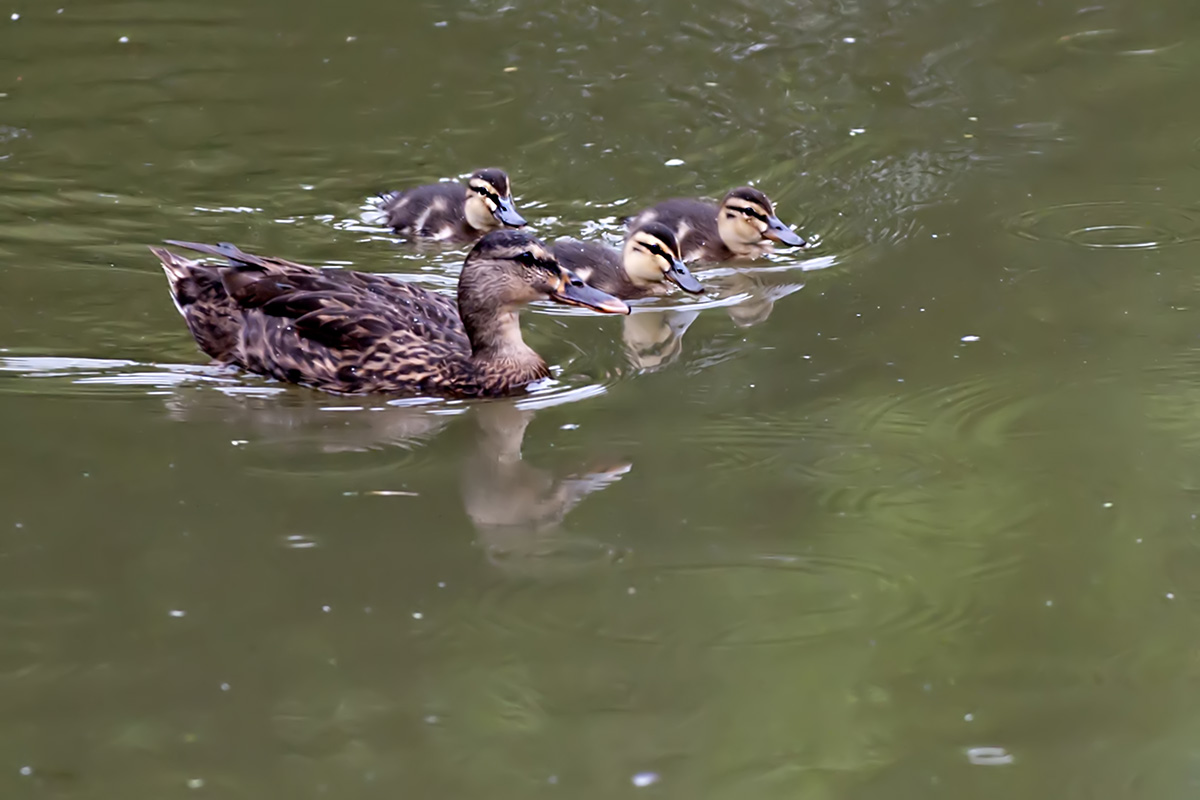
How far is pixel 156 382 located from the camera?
14.8ft

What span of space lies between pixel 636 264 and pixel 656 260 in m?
0.10

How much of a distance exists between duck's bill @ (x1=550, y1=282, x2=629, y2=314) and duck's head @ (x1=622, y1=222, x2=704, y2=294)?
0.89 meters

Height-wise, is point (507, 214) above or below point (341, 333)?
below

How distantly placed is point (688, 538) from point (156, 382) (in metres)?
1.84

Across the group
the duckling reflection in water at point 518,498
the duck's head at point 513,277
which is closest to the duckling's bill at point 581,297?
the duck's head at point 513,277

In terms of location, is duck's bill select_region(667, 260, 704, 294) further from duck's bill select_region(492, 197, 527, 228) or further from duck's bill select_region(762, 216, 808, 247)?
duck's bill select_region(492, 197, 527, 228)

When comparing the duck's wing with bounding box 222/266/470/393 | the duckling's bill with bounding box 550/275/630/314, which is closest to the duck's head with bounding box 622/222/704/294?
the duckling's bill with bounding box 550/275/630/314

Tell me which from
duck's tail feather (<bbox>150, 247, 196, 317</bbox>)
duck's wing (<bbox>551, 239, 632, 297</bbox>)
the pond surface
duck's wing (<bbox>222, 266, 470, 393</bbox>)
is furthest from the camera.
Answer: duck's wing (<bbox>551, 239, 632, 297</bbox>)

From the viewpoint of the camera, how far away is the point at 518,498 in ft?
12.2

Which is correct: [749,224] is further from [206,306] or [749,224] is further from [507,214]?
[206,306]

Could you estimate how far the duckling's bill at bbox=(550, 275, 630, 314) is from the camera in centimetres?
466

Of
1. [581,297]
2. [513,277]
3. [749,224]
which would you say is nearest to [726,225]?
[749,224]

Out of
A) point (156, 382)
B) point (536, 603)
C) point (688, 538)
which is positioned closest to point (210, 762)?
point (536, 603)

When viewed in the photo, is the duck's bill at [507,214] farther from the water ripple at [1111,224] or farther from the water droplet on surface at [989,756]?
the water droplet on surface at [989,756]
